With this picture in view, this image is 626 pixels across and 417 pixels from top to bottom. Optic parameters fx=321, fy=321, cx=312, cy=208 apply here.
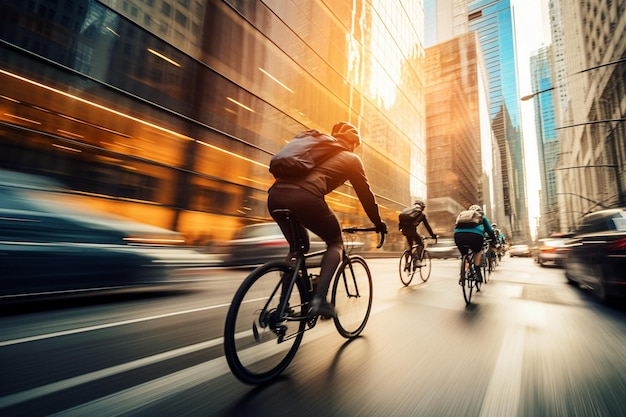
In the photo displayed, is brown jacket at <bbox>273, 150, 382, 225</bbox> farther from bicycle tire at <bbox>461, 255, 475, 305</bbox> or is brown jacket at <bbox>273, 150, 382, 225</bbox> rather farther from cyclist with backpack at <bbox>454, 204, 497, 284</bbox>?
cyclist with backpack at <bbox>454, 204, 497, 284</bbox>

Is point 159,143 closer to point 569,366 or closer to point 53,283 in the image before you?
point 53,283

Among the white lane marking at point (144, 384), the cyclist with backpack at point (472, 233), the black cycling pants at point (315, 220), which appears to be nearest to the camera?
the white lane marking at point (144, 384)

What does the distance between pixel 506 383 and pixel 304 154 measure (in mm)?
2155

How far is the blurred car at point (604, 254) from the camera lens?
180 inches

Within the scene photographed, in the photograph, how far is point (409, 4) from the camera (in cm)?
3944

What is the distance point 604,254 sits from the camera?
4.92m

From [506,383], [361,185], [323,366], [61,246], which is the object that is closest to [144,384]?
[323,366]

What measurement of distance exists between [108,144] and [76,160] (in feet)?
3.44

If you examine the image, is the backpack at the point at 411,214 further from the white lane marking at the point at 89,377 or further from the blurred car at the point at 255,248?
the white lane marking at the point at 89,377

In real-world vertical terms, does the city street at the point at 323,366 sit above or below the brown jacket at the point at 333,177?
below

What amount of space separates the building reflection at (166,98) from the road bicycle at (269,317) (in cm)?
876

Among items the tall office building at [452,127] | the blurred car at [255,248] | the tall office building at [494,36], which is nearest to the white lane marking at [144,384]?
the blurred car at [255,248]

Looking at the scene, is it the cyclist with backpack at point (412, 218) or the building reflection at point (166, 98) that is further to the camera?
the building reflection at point (166, 98)

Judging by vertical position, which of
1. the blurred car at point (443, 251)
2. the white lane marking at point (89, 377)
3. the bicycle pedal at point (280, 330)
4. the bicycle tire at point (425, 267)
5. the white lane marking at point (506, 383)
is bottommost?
the white lane marking at point (506, 383)
